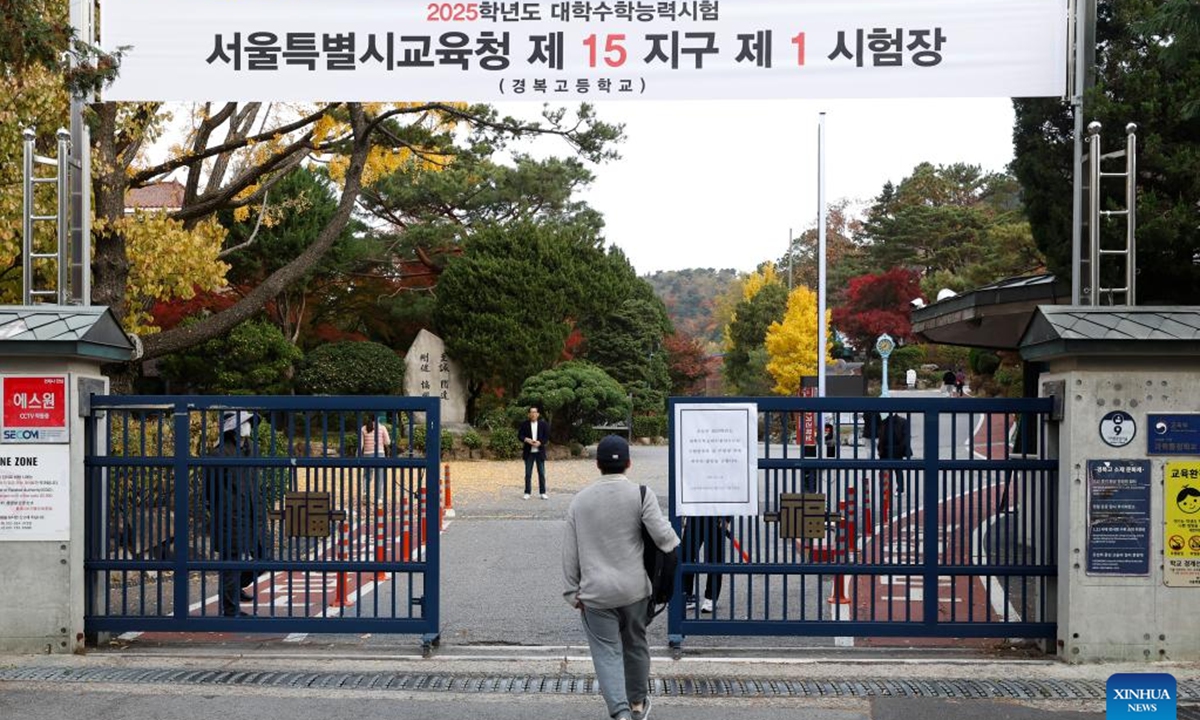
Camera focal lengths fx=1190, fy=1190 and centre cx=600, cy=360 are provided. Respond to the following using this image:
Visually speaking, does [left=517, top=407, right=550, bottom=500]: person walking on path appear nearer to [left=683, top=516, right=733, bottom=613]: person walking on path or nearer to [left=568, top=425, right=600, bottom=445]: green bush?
[left=568, top=425, right=600, bottom=445]: green bush

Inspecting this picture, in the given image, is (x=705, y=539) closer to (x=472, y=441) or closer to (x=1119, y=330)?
(x=1119, y=330)

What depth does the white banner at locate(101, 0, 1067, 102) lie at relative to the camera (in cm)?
987

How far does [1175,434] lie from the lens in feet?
28.1

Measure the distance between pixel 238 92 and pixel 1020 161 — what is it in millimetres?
10061

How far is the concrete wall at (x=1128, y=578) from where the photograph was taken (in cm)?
856

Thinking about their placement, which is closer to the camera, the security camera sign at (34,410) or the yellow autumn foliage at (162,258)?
the security camera sign at (34,410)

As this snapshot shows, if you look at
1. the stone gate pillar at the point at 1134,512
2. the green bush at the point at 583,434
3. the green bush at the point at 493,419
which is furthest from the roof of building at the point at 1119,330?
the green bush at the point at 583,434

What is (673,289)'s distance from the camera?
127500mm

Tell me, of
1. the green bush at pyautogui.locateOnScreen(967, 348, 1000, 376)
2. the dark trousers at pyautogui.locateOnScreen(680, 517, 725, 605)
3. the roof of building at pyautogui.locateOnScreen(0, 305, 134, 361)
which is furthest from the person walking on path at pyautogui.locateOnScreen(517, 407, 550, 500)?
the green bush at pyautogui.locateOnScreen(967, 348, 1000, 376)

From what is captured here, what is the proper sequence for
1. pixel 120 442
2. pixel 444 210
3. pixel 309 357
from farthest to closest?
pixel 444 210
pixel 309 357
pixel 120 442

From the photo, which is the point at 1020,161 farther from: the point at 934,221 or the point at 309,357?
the point at 934,221

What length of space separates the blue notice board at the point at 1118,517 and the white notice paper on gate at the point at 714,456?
95.5 inches

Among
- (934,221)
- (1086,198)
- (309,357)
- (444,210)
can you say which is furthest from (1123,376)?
(934,221)

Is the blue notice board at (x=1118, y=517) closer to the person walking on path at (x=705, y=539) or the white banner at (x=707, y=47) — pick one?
the person walking on path at (x=705, y=539)
